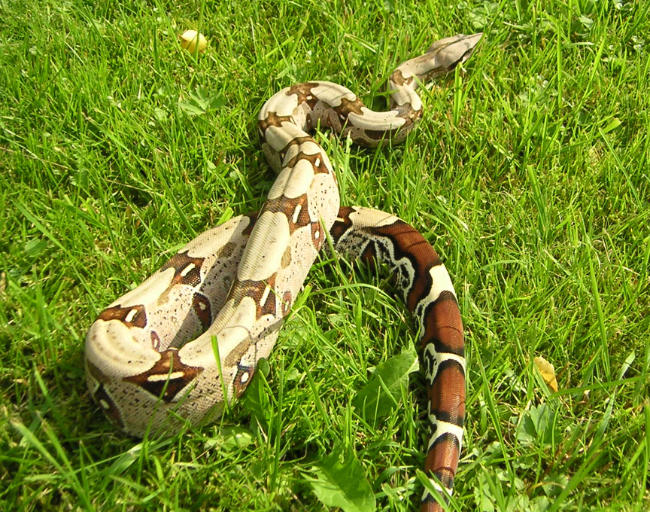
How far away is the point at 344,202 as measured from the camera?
4949 mm

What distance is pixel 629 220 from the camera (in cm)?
480

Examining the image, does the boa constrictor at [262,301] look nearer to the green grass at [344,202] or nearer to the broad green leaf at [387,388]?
the green grass at [344,202]

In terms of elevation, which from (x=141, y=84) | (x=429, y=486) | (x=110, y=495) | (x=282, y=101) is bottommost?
(x=429, y=486)

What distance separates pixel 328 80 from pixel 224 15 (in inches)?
53.1

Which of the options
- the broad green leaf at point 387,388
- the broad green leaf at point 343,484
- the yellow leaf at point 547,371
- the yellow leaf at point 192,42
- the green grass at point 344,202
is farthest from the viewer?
the yellow leaf at point 192,42

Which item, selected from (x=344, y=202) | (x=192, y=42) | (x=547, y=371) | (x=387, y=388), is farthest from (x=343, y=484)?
(x=192, y=42)

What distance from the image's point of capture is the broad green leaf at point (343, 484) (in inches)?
124

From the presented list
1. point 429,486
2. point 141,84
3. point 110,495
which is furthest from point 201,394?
point 141,84

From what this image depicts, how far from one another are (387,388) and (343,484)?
629 mm

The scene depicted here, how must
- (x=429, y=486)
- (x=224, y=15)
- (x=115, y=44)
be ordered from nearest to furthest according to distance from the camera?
(x=429, y=486)
(x=115, y=44)
(x=224, y=15)

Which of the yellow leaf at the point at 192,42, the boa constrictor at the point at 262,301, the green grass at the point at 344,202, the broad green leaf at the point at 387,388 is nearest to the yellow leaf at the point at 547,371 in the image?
the green grass at the point at 344,202

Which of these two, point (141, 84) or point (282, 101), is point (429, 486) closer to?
point (282, 101)

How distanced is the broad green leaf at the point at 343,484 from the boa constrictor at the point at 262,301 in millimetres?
363

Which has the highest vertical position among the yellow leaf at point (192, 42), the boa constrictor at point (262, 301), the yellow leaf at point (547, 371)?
the yellow leaf at point (192, 42)
